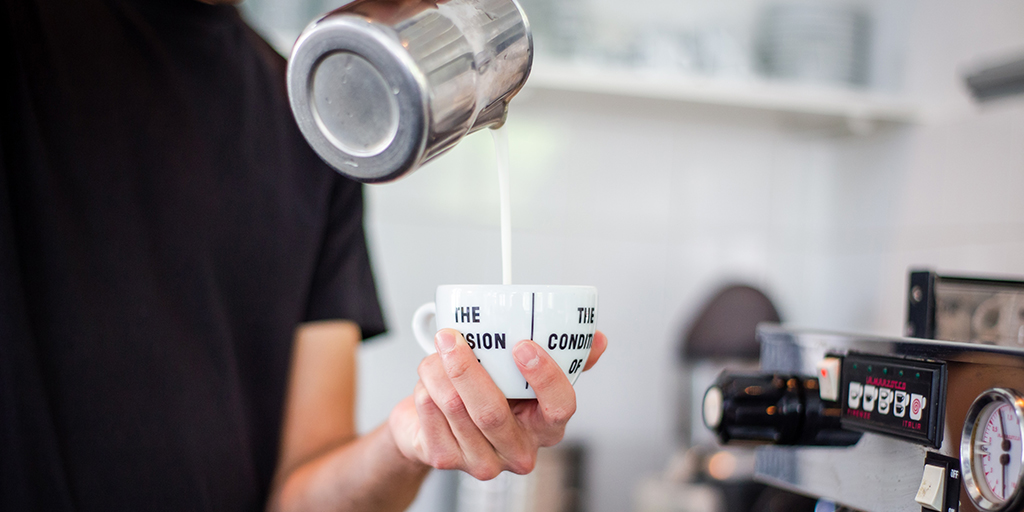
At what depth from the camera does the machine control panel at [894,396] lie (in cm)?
44

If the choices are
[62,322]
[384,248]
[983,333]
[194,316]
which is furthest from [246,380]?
[384,248]

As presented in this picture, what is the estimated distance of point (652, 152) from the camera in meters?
2.14

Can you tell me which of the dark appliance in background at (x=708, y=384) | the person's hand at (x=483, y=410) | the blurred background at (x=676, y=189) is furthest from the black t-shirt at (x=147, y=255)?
the dark appliance in background at (x=708, y=384)

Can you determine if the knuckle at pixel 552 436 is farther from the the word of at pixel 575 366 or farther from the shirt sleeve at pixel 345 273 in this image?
the shirt sleeve at pixel 345 273

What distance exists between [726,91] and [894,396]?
4.83 feet

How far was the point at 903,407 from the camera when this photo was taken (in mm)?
453

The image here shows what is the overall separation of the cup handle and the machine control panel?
288 mm

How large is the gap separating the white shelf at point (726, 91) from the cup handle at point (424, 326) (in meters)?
1.27

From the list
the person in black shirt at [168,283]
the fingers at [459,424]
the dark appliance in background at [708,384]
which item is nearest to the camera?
the fingers at [459,424]

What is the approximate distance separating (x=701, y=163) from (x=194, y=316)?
5.42 feet

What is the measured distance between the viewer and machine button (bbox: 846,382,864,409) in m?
0.49

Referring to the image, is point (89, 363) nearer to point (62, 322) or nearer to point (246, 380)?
point (62, 322)

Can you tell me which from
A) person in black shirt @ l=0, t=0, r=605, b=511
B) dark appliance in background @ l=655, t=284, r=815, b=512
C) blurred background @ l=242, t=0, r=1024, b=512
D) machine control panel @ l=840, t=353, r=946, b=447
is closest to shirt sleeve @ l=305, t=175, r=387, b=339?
person in black shirt @ l=0, t=0, r=605, b=511

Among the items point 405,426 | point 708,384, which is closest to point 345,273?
point 405,426
